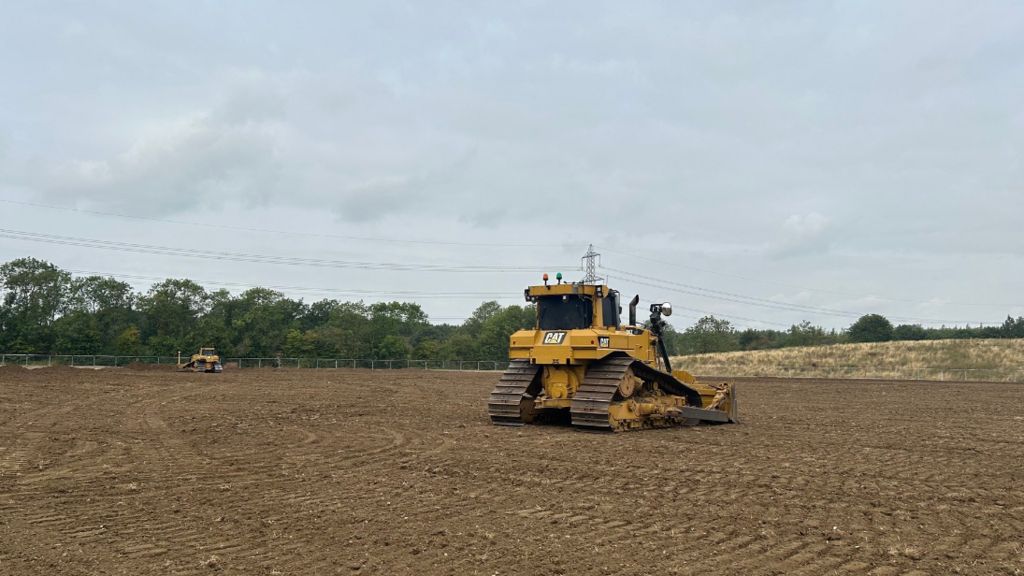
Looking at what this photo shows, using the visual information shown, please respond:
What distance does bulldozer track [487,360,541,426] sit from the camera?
1516 cm

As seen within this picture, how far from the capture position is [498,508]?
7.66m

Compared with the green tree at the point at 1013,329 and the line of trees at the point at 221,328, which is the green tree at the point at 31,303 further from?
the green tree at the point at 1013,329

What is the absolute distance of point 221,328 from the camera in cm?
7825

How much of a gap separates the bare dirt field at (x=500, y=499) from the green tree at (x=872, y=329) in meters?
81.3

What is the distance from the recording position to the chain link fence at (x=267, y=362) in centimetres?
6419

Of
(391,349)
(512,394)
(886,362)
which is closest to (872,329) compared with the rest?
(886,362)

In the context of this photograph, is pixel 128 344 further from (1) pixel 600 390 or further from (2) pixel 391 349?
(1) pixel 600 390

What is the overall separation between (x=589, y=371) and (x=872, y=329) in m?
87.1

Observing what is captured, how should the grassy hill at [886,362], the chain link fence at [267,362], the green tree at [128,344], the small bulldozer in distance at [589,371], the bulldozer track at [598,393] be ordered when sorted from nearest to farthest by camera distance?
the bulldozer track at [598,393], the small bulldozer in distance at [589,371], the grassy hill at [886,362], the chain link fence at [267,362], the green tree at [128,344]

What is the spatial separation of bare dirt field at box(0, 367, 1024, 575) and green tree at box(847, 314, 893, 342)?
81.3 meters

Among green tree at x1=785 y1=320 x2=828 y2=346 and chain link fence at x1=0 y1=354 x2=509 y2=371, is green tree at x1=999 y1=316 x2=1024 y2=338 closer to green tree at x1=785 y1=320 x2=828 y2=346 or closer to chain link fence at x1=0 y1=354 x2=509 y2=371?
green tree at x1=785 y1=320 x2=828 y2=346

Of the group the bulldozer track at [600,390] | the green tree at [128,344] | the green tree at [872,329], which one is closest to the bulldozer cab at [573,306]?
the bulldozer track at [600,390]

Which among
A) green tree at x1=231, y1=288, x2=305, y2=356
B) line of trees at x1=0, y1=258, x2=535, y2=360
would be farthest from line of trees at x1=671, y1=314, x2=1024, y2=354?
green tree at x1=231, y1=288, x2=305, y2=356

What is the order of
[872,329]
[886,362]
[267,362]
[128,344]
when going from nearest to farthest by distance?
[886,362], [267,362], [128,344], [872,329]
